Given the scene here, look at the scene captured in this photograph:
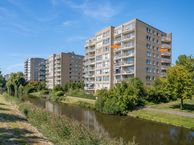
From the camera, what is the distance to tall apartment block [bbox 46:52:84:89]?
12900 cm

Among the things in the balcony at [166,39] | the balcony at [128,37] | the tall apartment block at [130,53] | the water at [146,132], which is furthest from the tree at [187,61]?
the water at [146,132]

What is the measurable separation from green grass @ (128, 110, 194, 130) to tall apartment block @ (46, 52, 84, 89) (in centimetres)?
8462

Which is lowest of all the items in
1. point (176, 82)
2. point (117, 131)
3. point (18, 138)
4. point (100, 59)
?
point (117, 131)

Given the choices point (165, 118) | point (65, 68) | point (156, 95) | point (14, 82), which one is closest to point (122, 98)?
point (165, 118)

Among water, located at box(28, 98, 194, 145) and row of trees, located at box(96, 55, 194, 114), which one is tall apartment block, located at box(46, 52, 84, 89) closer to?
row of trees, located at box(96, 55, 194, 114)

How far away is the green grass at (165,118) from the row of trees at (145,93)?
120 inches

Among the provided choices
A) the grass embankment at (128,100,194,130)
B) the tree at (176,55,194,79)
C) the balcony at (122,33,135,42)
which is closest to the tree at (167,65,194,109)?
the grass embankment at (128,100,194,130)

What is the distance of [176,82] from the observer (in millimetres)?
45281

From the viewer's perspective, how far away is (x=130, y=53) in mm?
73812

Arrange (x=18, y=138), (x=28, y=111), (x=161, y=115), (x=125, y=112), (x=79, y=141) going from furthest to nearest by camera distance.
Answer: (x=125, y=112) → (x=161, y=115) → (x=28, y=111) → (x=18, y=138) → (x=79, y=141)

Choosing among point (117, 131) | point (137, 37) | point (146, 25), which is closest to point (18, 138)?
point (117, 131)

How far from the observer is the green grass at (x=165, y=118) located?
36.5 meters

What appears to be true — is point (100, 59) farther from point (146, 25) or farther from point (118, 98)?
point (118, 98)

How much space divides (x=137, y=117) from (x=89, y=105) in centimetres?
1823
